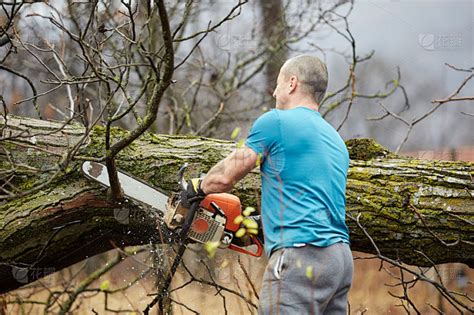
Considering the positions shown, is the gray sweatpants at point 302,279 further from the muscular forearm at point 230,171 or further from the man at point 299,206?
the muscular forearm at point 230,171

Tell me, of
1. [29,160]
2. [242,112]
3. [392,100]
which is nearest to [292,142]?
[29,160]

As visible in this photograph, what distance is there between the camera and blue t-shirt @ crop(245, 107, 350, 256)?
2.59 m

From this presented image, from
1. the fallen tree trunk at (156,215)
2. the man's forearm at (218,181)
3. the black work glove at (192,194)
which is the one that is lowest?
the fallen tree trunk at (156,215)

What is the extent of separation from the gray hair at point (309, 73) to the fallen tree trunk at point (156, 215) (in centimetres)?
87

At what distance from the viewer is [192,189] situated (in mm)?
2949

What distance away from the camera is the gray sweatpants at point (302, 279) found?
2.51 meters

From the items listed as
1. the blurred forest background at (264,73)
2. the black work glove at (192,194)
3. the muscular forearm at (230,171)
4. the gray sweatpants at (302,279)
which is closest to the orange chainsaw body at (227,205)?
the black work glove at (192,194)

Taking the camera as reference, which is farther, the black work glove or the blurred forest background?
the blurred forest background

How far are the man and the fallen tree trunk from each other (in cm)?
84

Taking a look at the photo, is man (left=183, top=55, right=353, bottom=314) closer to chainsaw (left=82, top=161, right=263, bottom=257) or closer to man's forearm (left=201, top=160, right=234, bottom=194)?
man's forearm (left=201, top=160, right=234, bottom=194)

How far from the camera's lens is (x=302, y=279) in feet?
8.30

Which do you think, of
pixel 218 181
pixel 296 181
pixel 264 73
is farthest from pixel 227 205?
pixel 264 73

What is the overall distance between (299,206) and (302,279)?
289 millimetres

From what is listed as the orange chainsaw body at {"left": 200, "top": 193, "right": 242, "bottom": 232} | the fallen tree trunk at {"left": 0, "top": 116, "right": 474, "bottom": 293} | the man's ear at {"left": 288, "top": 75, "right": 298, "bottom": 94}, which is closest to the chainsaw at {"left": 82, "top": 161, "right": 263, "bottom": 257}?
the orange chainsaw body at {"left": 200, "top": 193, "right": 242, "bottom": 232}
